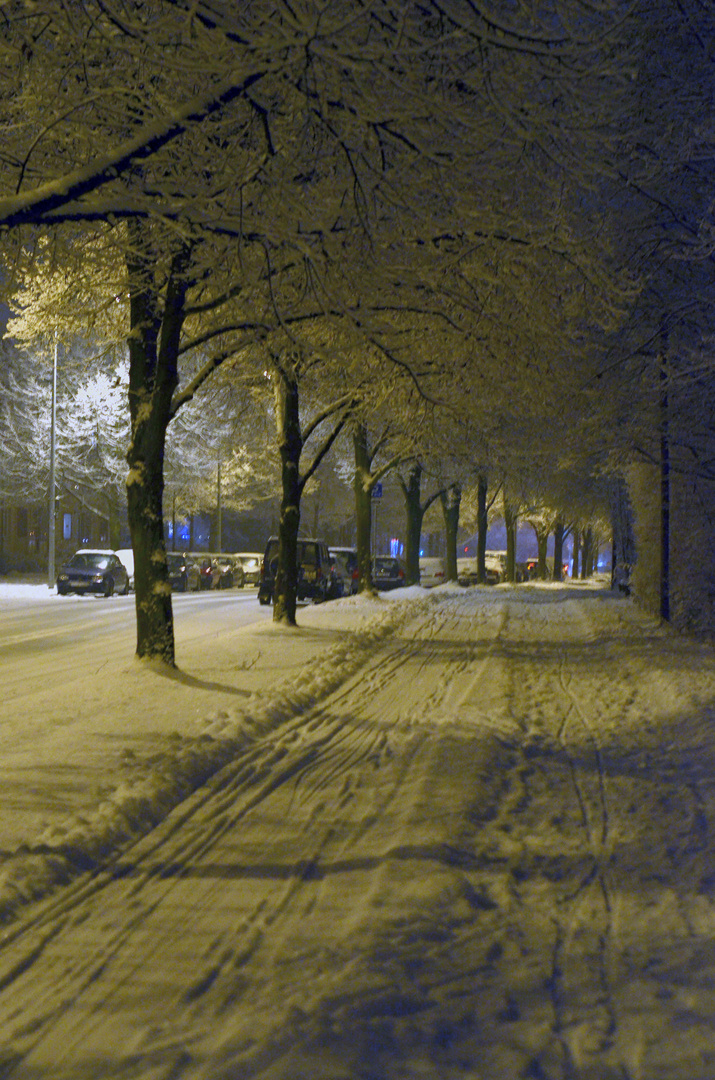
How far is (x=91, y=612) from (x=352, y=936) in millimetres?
23498

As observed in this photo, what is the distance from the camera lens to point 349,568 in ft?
124

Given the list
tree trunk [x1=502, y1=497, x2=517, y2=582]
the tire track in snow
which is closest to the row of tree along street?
the tire track in snow

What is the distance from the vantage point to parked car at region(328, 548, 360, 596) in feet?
115

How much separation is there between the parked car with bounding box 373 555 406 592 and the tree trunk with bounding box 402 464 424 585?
752 mm

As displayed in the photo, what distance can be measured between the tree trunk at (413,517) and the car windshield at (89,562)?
11.5 m

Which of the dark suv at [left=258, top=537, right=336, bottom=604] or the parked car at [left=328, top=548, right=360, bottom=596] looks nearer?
the dark suv at [left=258, top=537, right=336, bottom=604]

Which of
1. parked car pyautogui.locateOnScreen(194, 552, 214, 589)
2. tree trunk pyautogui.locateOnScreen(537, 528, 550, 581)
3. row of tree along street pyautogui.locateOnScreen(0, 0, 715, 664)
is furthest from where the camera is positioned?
tree trunk pyautogui.locateOnScreen(537, 528, 550, 581)

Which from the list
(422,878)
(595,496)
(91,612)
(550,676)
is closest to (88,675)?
(550,676)

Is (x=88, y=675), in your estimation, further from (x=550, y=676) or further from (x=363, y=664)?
(x=550, y=676)

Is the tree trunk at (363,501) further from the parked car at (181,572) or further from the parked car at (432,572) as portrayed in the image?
the parked car at (432,572)

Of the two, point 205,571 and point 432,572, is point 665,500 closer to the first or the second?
point 205,571

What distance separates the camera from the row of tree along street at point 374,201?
283 inches

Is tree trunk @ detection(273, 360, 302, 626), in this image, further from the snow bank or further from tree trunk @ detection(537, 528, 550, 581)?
tree trunk @ detection(537, 528, 550, 581)

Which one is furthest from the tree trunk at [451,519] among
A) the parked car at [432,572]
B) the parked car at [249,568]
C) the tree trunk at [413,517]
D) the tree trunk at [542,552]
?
the tree trunk at [542,552]
